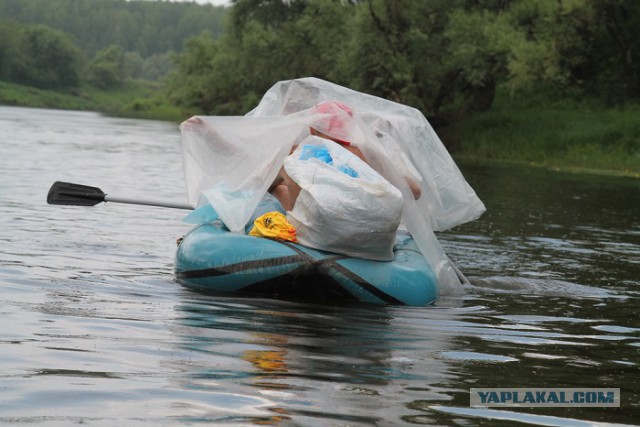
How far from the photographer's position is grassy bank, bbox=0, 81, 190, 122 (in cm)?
7806

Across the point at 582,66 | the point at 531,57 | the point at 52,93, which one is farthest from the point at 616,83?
the point at 52,93

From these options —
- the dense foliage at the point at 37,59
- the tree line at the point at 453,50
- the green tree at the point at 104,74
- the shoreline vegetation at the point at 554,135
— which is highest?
the tree line at the point at 453,50

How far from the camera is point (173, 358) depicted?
573cm

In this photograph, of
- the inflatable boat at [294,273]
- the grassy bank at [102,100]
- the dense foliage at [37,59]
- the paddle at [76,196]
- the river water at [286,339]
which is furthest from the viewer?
the dense foliage at [37,59]

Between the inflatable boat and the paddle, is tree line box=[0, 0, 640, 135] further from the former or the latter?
the inflatable boat

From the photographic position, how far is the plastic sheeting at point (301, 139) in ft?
29.3

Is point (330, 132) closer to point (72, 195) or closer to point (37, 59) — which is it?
point (72, 195)

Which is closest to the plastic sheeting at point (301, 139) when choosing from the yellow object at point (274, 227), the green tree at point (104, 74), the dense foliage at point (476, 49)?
→ the yellow object at point (274, 227)

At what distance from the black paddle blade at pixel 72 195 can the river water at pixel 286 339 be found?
363 mm

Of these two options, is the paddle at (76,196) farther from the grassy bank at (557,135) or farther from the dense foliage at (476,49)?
the dense foliage at (476,49)

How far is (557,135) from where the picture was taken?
34.1 m

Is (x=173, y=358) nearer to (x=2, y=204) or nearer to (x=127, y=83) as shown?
(x=2, y=204)

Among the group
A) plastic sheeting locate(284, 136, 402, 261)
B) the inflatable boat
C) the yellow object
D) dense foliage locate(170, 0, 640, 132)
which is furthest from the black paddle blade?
dense foliage locate(170, 0, 640, 132)

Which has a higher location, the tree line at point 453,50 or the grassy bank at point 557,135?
the tree line at point 453,50
